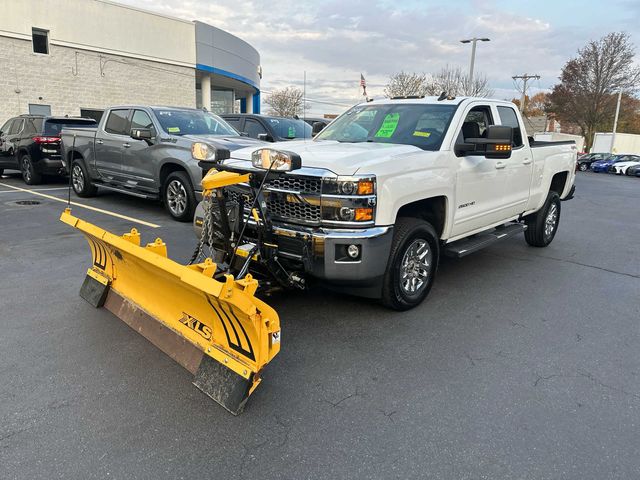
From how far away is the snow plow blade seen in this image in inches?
111

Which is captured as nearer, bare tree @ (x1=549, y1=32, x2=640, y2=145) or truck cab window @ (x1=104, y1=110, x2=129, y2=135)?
truck cab window @ (x1=104, y1=110, x2=129, y2=135)

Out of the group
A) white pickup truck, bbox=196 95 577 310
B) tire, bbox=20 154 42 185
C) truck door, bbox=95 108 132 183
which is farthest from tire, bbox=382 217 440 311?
tire, bbox=20 154 42 185

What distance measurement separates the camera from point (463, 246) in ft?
16.9

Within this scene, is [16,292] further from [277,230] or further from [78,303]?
[277,230]

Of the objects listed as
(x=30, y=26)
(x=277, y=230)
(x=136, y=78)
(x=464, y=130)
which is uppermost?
(x=30, y=26)

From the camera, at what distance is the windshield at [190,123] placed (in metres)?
8.43

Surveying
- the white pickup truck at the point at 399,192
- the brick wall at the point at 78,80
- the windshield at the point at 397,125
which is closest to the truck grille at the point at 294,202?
the white pickup truck at the point at 399,192

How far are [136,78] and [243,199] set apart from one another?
26.2 meters

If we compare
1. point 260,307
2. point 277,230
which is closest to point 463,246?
point 277,230

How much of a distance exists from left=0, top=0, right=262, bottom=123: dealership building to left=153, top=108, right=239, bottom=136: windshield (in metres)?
18.5

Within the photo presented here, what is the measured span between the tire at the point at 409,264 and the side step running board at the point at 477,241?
1.02 ft

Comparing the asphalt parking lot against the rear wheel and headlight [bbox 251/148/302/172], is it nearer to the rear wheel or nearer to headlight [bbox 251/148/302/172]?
headlight [bbox 251/148/302/172]

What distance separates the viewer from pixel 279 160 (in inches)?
134

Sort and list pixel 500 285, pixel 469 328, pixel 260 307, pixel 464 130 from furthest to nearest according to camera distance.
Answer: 1. pixel 500 285
2. pixel 464 130
3. pixel 469 328
4. pixel 260 307
